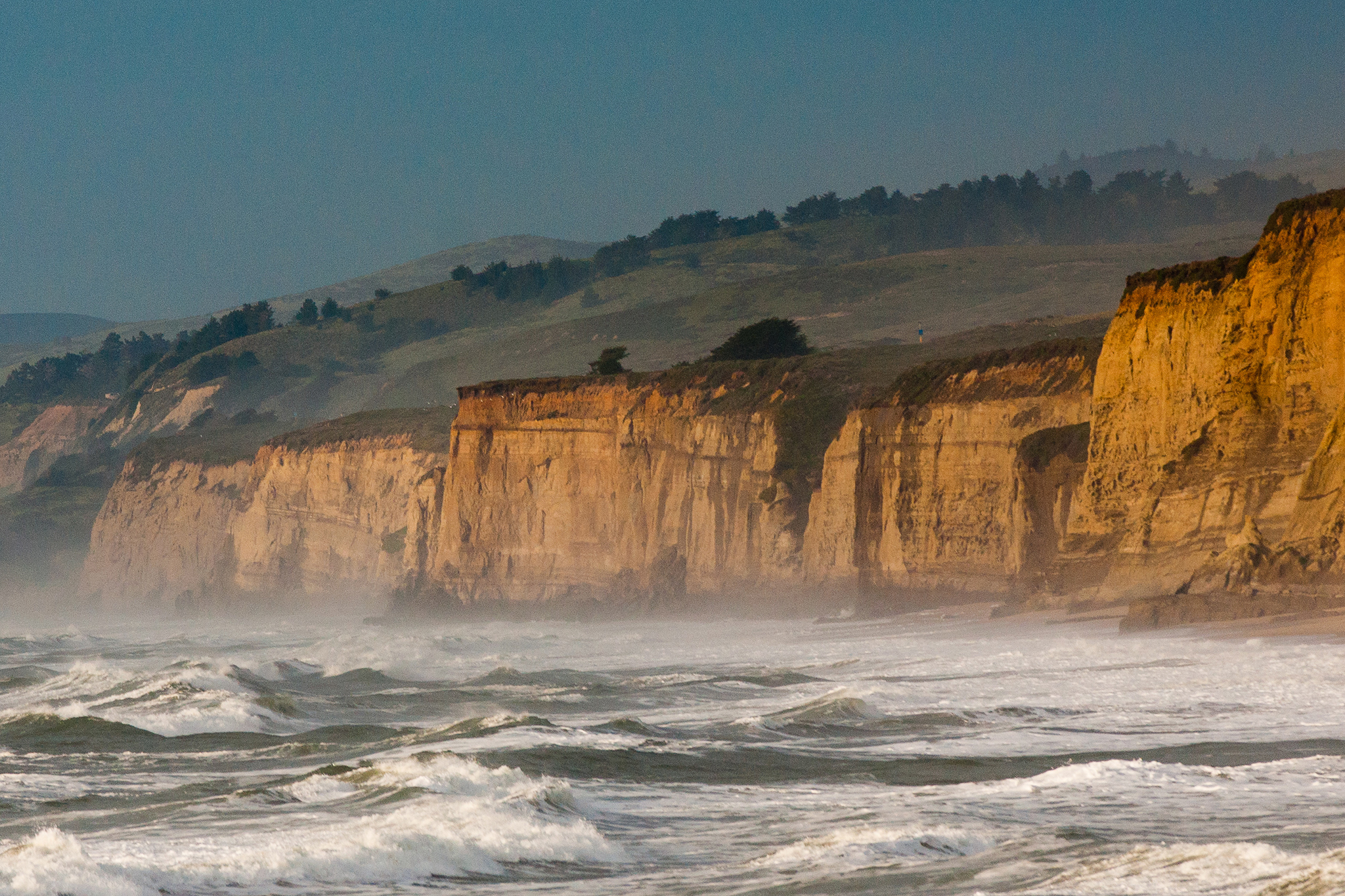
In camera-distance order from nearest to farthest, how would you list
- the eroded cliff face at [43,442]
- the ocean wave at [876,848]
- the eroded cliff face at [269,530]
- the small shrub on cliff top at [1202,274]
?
1. the ocean wave at [876,848]
2. the small shrub on cliff top at [1202,274]
3. the eroded cliff face at [269,530]
4. the eroded cliff face at [43,442]

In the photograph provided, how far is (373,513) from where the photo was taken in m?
73.2

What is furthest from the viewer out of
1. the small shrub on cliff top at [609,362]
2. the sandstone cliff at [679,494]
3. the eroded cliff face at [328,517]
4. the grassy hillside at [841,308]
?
the grassy hillside at [841,308]

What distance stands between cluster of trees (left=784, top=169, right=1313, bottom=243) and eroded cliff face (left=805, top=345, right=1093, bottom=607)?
14812 centimetres

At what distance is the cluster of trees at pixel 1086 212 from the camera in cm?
18738

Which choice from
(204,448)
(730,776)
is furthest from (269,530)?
(730,776)

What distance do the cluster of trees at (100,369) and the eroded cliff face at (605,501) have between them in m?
109

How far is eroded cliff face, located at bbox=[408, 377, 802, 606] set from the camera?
52750mm

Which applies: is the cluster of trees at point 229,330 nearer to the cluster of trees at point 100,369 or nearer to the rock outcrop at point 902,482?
the cluster of trees at point 100,369

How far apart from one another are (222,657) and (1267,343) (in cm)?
2942

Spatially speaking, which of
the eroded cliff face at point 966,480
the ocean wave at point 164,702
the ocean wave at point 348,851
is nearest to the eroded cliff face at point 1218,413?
the eroded cliff face at point 966,480

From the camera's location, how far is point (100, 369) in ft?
645

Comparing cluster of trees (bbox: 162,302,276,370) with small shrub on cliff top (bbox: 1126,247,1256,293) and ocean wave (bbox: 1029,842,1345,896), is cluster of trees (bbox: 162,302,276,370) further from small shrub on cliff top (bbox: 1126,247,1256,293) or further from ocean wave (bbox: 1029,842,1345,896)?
ocean wave (bbox: 1029,842,1345,896)

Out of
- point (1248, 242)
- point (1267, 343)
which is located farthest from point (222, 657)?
point (1248, 242)

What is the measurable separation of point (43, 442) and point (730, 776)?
495 ft
